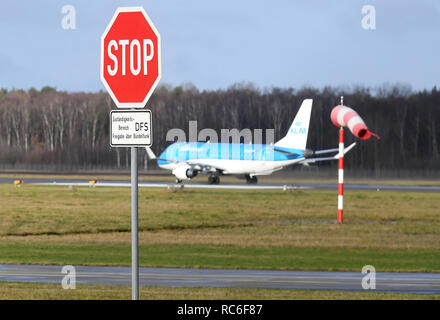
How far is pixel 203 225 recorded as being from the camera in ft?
119

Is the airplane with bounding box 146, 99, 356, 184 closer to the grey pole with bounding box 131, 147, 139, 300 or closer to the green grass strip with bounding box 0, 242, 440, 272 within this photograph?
the green grass strip with bounding box 0, 242, 440, 272

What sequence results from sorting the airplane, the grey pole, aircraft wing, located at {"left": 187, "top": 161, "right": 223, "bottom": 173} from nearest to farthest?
the grey pole
the airplane
aircraft wing, located at {"left": 187, "top": 161, "right": 223, "bottom": 173}

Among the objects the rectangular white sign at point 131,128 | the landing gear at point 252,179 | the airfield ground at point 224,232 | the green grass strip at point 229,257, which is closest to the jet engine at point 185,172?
the landing gear at point 252,179

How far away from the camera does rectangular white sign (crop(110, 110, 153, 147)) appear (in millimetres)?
9383

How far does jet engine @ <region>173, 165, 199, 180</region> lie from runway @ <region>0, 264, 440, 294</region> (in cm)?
4461

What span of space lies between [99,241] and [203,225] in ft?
25.1

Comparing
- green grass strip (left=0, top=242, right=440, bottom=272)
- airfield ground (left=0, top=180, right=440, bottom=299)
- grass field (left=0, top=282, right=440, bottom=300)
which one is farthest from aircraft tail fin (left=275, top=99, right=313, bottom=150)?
grass field (left=0, top=282, right=440, bottom=300)

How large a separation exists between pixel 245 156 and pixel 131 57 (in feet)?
181

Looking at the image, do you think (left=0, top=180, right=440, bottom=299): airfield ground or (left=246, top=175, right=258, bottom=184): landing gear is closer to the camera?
(left=0, top=180, right=440, bottom=299): airfield ground

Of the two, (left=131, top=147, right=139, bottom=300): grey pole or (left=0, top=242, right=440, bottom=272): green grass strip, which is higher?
(left=131, top=147, right=139, bottom=300): grey pole

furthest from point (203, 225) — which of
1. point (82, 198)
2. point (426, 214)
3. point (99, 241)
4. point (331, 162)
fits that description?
point (331, 162)

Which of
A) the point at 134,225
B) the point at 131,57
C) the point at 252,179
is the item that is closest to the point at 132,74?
the point at 131,57

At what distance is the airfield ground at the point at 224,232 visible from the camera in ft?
72.9
